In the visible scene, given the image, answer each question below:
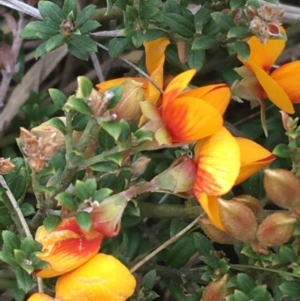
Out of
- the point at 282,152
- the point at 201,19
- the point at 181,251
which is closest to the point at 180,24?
the point at 201,19

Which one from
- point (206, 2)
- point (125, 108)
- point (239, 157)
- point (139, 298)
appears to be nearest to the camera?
point (239, 157)

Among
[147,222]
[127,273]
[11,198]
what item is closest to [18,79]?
[147,222]

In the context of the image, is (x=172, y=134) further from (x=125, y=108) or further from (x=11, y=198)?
(x=11, y=198)

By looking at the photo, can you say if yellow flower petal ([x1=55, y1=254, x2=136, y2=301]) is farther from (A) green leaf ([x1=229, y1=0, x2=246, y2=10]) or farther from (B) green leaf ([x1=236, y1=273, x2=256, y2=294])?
(A) green leaf ([x1=229, y1=0, x2=246, y2=10])

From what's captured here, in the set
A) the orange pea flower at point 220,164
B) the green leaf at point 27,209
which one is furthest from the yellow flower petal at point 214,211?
the green leaf at point 27,209

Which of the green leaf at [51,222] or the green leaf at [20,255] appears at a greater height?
the green leaf at [51,222]

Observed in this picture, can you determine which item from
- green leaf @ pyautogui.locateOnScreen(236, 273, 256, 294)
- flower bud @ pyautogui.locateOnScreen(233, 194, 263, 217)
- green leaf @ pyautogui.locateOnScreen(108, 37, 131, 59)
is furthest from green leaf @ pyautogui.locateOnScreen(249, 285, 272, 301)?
green leaf @ pyautogui.locateOnScreen(108, 37, 131, 59)

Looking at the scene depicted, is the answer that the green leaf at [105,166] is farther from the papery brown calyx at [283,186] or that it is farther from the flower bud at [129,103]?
the papery brown calyx at [283,186]
